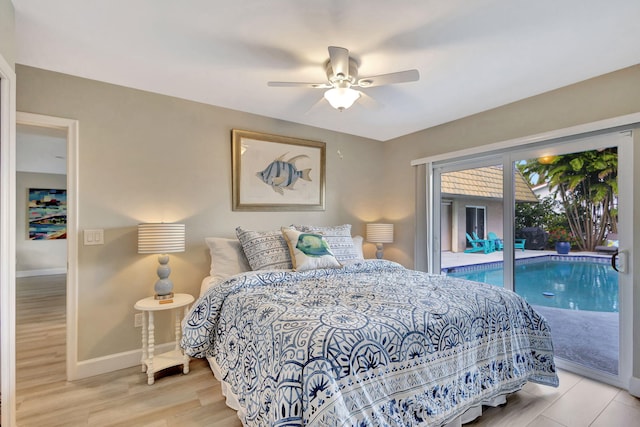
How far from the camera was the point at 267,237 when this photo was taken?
A: 264 cm

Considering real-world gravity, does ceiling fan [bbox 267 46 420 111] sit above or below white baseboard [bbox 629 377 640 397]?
above

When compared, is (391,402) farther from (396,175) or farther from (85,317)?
(396,175)

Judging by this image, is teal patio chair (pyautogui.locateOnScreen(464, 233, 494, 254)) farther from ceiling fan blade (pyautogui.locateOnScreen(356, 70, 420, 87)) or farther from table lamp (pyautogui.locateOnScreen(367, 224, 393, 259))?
ceiling fan blade (pyautogui.locateOnScreen(356, 70, 420, 87))

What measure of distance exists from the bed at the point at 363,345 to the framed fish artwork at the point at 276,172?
3.14 ft

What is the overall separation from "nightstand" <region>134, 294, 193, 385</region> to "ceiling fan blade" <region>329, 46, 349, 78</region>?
2.10 meters

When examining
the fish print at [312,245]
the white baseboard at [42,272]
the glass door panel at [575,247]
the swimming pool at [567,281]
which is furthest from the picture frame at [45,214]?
the glass door panel at [575,247]

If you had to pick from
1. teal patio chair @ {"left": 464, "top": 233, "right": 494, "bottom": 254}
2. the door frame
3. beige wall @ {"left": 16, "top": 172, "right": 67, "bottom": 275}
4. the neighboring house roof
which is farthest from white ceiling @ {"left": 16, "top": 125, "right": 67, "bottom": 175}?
teal patio chair @ {"left": 464, "top": 233, "right": 494, "bottom": 254}

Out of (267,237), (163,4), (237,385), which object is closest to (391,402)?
(237,385)

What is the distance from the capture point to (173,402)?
200 centimetres

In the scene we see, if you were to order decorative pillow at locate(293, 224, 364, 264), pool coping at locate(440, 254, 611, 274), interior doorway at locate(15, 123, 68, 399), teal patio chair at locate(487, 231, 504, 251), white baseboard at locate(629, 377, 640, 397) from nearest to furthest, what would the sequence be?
white baseboard at locate(629, 377, 640, 397), pool coping at locate(440, 254, 611, 274), decorative pillow at locate(293, 224, 364, 264), teal patio chair at locate(487, 231, 504, 251), interior doorway at locate(15, 123, 68, 399)

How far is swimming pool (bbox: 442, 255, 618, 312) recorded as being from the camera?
2375mm

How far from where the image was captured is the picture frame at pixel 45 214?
6219mm

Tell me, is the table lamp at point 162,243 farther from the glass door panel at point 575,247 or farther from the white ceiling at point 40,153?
the glass door panel at point 575,247

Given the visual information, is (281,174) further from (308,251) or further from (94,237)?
(94,237)
